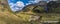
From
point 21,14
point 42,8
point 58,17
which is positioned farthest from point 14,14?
point 58,17

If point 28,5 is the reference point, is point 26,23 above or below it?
below

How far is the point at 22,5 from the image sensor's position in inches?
55.4

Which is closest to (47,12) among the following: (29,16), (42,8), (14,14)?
(42,8)

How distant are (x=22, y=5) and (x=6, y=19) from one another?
0.68 feet

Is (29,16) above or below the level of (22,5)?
below

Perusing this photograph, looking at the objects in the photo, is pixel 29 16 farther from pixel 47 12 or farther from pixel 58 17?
pixel 58 17

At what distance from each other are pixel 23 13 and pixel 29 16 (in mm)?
66

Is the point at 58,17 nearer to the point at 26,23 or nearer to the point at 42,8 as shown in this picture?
the point at 42,8

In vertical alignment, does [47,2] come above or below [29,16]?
above

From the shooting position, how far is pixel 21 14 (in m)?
1.40

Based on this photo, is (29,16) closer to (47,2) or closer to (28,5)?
(28,5)

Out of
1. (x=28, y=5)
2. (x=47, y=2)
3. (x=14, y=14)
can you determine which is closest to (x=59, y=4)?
(x=47, y=2)

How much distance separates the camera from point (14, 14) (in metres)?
1.40

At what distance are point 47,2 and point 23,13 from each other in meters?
0.26
